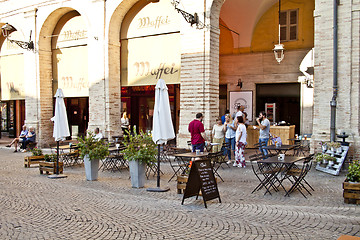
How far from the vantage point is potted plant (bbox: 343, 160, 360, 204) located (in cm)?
682

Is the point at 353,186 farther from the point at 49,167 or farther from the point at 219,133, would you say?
the point at 49,167

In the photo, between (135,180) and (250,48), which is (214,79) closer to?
(250,48)

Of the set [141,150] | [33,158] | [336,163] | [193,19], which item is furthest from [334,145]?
[33,158]

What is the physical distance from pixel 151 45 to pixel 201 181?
9744mm

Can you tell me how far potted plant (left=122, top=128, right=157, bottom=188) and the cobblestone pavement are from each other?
1.08 feet

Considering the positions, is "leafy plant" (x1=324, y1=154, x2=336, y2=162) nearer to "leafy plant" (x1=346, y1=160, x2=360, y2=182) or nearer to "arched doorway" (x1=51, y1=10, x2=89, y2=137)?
"leafy plant" (x1=346, y1=160, x2=360, y2=182)

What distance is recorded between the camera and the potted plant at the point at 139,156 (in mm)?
8805

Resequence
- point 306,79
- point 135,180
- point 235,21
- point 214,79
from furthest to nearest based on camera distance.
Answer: point 235,21
point 306,79
point 214,79
point 135,180

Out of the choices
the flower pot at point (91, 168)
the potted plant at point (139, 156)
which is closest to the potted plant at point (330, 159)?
the potted plant at point (139, 156)

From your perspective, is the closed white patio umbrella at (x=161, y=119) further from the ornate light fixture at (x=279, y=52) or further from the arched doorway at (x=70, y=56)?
the arched doorway at (x=70, y=56)

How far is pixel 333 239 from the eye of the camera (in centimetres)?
513

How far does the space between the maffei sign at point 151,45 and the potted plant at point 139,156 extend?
19.6 feet

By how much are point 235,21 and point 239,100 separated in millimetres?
3837

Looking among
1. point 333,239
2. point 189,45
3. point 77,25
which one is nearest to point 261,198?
point 333,239
